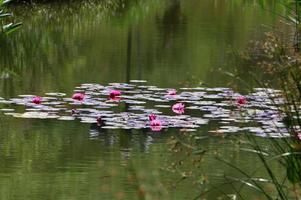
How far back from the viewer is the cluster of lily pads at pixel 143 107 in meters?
8.09

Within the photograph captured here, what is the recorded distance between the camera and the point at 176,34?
1639 cm

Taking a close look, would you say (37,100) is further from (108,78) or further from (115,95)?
(108,78)

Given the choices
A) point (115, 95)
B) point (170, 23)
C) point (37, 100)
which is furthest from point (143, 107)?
point (170, 23)

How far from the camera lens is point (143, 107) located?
891cm

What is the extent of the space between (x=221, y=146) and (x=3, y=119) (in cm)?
195

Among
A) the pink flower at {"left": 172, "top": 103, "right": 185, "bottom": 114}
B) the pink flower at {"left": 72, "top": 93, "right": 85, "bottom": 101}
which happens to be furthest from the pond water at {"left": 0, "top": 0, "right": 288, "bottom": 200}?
the pink flower at {"left": 72, "top": 93, "right": 85, "bottom": 101}

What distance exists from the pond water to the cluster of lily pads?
53 millimetres

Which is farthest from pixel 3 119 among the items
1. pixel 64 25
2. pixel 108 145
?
pixel 64 25

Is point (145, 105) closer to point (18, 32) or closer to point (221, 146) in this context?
point (221, 146)

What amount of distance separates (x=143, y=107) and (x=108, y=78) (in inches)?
79.3

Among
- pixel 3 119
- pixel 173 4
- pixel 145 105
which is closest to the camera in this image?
pixel 3 119

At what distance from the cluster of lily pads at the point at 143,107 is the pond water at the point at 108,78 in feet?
0.17

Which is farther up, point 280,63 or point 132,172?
point 280,63

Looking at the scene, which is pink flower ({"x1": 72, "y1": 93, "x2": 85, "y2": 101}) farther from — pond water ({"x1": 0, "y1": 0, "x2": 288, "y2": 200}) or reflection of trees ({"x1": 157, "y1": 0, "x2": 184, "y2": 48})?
reflection of trees ({"x1": 157, "y1": 0, "x2": 184, "y2": 48})
